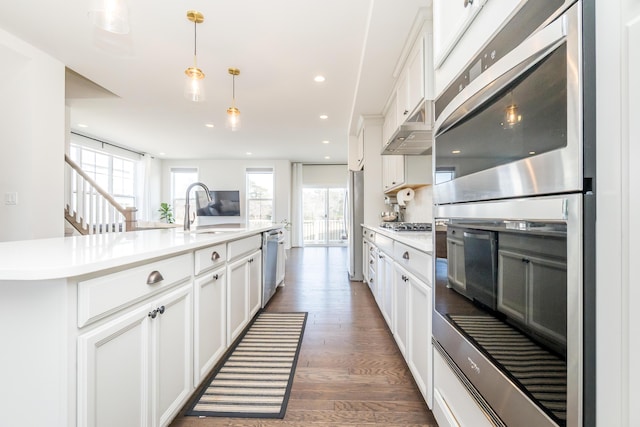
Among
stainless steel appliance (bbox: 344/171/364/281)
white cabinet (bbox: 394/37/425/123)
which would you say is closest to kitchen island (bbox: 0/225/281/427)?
white cabinet (bbox: 394/37/425/123)

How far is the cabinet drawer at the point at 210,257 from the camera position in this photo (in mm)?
1494

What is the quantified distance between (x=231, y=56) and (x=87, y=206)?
10.3 feet

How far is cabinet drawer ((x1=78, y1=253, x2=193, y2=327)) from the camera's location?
0.83 meters

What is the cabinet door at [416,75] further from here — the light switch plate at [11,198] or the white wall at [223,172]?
the white wall at [223,172]

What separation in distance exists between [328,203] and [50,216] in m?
6.76

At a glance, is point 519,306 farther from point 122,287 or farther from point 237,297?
point 237,297

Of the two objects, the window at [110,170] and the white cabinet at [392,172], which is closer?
the white cabinet at [392,172]

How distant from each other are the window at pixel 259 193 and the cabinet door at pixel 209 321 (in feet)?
23.3

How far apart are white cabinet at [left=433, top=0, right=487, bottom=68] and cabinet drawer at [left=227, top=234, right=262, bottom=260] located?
1540 mm

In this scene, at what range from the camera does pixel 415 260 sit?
1535 millimetres

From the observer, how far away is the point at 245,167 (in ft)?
29.0

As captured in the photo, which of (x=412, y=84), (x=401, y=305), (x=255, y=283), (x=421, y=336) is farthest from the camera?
(x=255, y=283)

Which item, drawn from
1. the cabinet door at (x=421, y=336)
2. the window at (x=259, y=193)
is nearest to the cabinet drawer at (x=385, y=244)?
the cabinet door at (x=421, y=336)

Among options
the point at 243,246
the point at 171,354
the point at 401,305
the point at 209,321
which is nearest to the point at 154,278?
the point at 171,354
